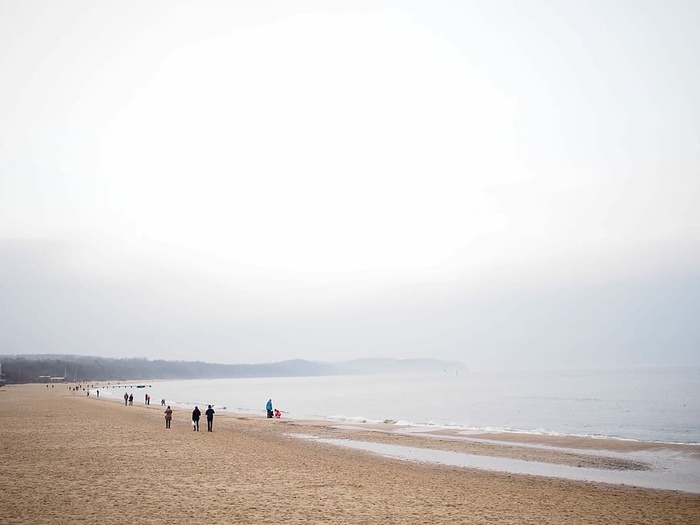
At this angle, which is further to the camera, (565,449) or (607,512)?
(565,449)

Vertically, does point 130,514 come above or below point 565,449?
above

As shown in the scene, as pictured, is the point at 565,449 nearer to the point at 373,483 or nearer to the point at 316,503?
the point at 373,483

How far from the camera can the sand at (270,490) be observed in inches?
477

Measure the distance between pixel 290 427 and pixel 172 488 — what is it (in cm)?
2610

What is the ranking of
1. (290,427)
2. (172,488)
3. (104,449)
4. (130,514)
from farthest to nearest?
(290,427), (104,449), (172,488), (130,514)

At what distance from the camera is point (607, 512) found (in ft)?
45.5

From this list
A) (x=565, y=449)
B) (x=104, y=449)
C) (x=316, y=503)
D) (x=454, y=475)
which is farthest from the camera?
(x=565, y=449)

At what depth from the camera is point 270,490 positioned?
14.7m

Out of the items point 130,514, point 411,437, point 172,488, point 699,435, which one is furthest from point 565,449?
point 130,514

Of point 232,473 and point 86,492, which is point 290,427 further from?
point 86,492

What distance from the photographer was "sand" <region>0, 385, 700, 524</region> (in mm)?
12109

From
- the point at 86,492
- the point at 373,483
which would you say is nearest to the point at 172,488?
the point at 86,492

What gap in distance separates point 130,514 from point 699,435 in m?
37.2

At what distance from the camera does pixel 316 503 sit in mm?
13328
